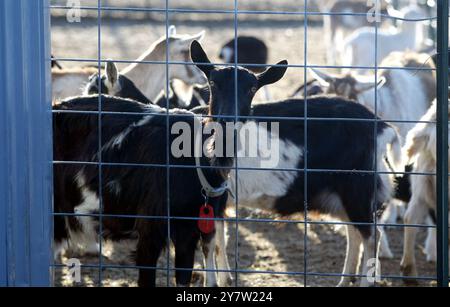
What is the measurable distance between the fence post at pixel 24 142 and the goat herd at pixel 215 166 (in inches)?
23.8

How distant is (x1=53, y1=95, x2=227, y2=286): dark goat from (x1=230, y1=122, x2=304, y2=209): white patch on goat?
0.59m

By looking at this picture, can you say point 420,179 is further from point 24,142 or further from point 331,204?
point 24,142

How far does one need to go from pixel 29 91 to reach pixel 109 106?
75.4 inches

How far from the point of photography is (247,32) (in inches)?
794

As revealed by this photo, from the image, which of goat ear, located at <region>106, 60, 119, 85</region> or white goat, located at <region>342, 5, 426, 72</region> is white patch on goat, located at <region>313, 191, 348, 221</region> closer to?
goat ear, located at <region>106, 60, 119, 85</region>

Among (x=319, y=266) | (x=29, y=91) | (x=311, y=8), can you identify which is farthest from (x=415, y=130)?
(x=311, y=8)

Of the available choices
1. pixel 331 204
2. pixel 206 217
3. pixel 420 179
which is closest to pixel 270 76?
pixel 206 217

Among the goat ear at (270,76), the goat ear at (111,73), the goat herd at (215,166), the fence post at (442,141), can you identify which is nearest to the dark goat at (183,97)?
the goat herd at (215,166)

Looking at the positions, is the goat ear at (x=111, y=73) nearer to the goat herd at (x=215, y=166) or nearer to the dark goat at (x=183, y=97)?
the goat herd at (x=215, y=166)

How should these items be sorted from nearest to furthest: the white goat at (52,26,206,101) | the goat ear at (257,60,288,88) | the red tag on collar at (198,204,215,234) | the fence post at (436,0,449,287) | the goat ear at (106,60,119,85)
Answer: the fence post at (436,0,449,287), the red tag on collar at (198,204,215,234), the goat ear at (257,60,288,88), the goat ear at (106,60,119,85), the white goat at (52,26,206,101)

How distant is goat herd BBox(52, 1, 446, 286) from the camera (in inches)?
193

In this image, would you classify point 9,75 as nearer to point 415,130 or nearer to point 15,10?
point 15,10

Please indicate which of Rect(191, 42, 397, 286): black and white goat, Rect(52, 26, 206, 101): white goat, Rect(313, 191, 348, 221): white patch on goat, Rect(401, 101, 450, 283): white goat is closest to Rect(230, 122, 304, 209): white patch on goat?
Rect(191, 42, 397, 286): black and white goat
